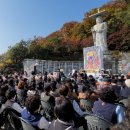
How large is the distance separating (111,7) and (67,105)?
3669cm

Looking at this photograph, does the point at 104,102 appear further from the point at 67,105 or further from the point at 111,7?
the point at 111,7

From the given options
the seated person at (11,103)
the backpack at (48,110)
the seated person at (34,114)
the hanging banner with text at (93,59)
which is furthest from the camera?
the hanging banner with text at (93,59)

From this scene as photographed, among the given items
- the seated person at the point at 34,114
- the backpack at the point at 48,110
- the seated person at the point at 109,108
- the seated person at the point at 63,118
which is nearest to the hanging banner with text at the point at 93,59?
the backpack at the point at 48,110

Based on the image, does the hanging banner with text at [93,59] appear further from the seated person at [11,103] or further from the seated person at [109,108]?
the seated person at [109,108]

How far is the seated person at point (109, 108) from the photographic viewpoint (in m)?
4.12

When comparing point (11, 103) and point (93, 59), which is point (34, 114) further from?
point (93, 59)

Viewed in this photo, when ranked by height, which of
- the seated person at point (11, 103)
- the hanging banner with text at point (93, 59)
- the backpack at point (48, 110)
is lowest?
the backpack at point (48, 110)

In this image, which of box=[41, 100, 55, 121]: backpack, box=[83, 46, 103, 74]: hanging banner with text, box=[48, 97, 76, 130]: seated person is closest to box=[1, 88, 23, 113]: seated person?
box=[41, 100, 55, 121]: backpack

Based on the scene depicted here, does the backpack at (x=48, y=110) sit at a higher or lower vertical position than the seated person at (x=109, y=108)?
lower

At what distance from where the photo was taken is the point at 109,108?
4211 millimetres

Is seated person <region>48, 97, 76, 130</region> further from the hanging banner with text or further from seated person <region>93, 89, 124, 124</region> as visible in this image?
the hanging banner with text

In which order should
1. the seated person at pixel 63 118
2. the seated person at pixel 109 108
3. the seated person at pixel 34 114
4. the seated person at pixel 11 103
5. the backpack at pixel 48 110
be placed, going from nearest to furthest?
the seated person at pixel 63 118 < the seated person at pixel 34 114 < the seated person at pixel 109 108 < the seated person at pixel 11 103 < the backpack at pixel 48 110

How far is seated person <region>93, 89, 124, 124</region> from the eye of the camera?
412cm

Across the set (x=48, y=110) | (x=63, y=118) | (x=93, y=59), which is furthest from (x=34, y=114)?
(x=93, y=59)
